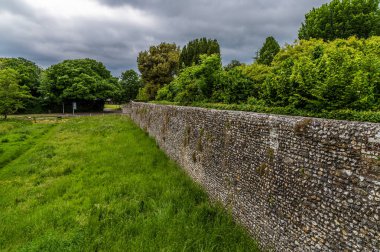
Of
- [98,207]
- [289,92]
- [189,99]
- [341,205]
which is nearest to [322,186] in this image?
[341,205]

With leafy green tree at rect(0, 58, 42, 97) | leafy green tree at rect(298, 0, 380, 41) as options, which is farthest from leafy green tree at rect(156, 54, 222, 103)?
leafy green tree at rect(0, 58, 42, 97)

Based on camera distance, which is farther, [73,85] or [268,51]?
[73,85]

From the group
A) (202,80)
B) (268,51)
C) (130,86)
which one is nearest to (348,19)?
(268,51)

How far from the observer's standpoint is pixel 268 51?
40281 millimetres

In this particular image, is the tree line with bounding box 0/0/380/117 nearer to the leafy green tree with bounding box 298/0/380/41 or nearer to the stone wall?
the leafy green tree with bounding box 298/0/380/41

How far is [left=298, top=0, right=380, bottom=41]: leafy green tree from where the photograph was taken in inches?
1219

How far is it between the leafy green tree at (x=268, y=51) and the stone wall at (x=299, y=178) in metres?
33.6

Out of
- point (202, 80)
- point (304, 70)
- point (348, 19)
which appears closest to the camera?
point (304, 70)

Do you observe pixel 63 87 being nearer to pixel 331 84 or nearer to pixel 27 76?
pixel 27 76

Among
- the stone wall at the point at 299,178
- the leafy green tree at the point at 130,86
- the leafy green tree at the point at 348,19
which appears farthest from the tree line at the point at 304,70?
the leafy green tree at the point at 130,86

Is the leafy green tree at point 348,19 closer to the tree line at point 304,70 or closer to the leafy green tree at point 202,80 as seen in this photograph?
the tree line at point 304,70

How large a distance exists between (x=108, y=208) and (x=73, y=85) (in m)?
50.9

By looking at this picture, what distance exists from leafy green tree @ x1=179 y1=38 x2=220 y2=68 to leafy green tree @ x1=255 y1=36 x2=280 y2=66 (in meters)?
7.19

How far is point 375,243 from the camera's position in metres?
3.78
